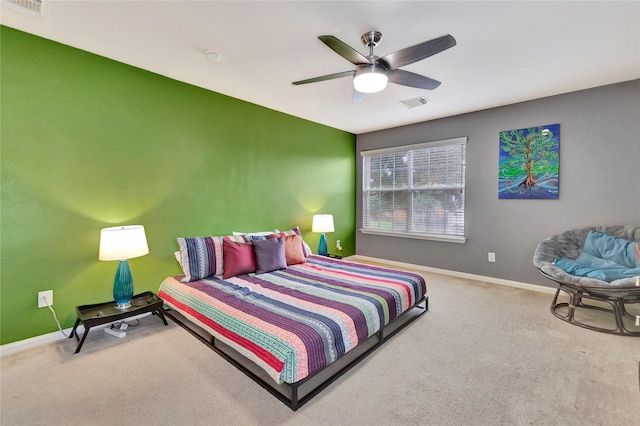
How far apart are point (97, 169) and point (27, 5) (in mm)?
1274

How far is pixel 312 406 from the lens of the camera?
1.72m

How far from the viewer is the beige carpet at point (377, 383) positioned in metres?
1.63

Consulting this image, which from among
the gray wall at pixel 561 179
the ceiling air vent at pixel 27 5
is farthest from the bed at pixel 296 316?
the ceiling air vent at pixel 27 5

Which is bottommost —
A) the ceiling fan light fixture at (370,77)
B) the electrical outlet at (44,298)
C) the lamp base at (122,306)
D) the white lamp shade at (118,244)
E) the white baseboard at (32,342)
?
the white baseboard at (32,342)

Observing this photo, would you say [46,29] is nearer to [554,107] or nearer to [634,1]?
[634,1]

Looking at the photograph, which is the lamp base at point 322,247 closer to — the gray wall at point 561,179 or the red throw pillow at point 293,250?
the red throw pillow at point 293,250

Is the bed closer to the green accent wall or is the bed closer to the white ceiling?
the green accent wall

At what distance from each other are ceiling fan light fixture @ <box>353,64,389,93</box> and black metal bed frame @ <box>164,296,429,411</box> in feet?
6.67

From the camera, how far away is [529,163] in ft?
12.5

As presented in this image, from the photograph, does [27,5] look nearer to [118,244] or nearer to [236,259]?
[118,244]

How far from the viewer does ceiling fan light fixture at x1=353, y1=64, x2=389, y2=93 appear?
2.12 meters

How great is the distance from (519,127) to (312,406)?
428 centimetres

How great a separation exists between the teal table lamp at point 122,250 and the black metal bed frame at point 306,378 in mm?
577

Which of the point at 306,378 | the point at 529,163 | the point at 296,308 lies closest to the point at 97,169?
the point at 296,308
